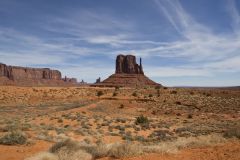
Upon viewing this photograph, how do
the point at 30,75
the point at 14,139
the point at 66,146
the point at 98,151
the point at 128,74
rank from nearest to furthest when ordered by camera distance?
the point at 98,151, the point at 66,146, the point at 14,139, the point at 128,74, the point at 30,75

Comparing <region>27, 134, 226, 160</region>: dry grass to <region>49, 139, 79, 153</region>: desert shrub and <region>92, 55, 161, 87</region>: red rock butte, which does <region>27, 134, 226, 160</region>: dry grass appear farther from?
<region>92, 55, 161, 87</region>: red rock butte

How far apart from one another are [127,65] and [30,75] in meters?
61.0

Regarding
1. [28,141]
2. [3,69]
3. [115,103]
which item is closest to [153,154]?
[28,141]

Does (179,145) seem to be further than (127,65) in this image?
No

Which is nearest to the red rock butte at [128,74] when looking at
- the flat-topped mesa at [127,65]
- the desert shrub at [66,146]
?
the flat-topped mesa at [127,65]

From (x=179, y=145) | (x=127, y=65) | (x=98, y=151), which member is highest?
(x=127, y=65)

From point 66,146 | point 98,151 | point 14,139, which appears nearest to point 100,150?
point 98,151

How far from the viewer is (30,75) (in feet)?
560

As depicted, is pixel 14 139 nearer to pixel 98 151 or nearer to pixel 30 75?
pixel 98 151

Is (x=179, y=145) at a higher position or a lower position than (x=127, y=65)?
lower

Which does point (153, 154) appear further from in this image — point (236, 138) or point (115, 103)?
point (115, 103)

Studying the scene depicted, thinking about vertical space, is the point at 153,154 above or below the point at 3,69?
below

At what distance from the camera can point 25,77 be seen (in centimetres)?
16375

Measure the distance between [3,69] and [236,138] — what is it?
154833 mm
